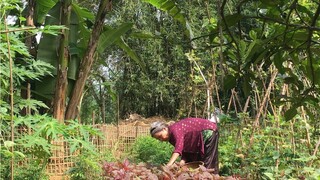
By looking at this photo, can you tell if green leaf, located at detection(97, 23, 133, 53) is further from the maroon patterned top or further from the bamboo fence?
the maroon patterned top

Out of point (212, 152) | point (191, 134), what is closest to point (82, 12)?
point (191, 134)

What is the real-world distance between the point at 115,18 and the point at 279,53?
41.4ft

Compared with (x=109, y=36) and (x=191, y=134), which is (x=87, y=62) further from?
(x=191, y=134)

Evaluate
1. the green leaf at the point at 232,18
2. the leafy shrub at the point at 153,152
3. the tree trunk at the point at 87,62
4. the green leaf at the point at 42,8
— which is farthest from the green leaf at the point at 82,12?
the green leaf at the point at 232,18

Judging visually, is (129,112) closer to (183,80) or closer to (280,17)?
(183,80)

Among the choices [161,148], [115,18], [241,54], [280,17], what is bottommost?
[161,148]

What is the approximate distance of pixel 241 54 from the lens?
1025 mm

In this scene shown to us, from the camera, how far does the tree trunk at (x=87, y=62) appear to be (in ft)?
17.3

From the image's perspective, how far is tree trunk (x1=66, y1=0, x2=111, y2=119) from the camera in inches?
207

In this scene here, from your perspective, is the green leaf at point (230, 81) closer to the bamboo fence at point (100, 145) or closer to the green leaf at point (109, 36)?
A: the bamboo fence at point (100, 145)

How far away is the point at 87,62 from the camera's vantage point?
5.58 metres

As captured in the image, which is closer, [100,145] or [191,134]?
[191,134]

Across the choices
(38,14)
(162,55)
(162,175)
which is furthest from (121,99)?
(162,175)

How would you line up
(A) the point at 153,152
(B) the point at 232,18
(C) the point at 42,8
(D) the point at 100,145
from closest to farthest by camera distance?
(B) the point at 232,18, (C) the point at 42,8, (A) the point at 153,152, (D) the point at 100,145
